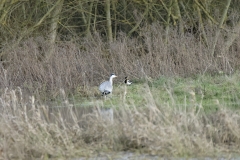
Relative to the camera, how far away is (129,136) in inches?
324

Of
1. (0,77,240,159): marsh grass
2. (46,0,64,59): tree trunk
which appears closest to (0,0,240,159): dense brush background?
(46,0,64,59): tree trunk

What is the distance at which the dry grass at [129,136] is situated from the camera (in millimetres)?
7797

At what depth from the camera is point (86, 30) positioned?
20.1 m

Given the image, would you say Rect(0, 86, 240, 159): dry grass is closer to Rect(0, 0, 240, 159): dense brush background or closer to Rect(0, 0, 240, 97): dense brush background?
Rect(0, 0, 240, 159): dense brush background

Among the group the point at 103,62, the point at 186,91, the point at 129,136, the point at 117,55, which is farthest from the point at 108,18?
the point at 129,136

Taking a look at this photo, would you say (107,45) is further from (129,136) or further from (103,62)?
(129,136)

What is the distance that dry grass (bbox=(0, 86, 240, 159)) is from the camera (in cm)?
780

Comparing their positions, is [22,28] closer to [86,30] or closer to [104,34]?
[86,30]

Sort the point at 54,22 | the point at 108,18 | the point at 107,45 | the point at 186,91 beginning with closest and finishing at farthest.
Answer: the point at 186,91 < the point at 54,22 < the point at 107,45 < the point at 108,18

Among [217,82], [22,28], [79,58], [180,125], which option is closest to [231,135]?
[180,125]

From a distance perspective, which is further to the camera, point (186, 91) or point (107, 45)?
point (107, 45)

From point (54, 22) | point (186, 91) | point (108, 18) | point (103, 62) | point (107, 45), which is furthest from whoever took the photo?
point (108, 18)

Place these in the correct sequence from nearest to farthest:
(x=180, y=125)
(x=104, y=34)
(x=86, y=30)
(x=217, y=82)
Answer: (x=180, y=125) → (x=217, y=82) → (x=86, y=30) → (x=104, y=34)

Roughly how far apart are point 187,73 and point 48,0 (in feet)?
15.3
